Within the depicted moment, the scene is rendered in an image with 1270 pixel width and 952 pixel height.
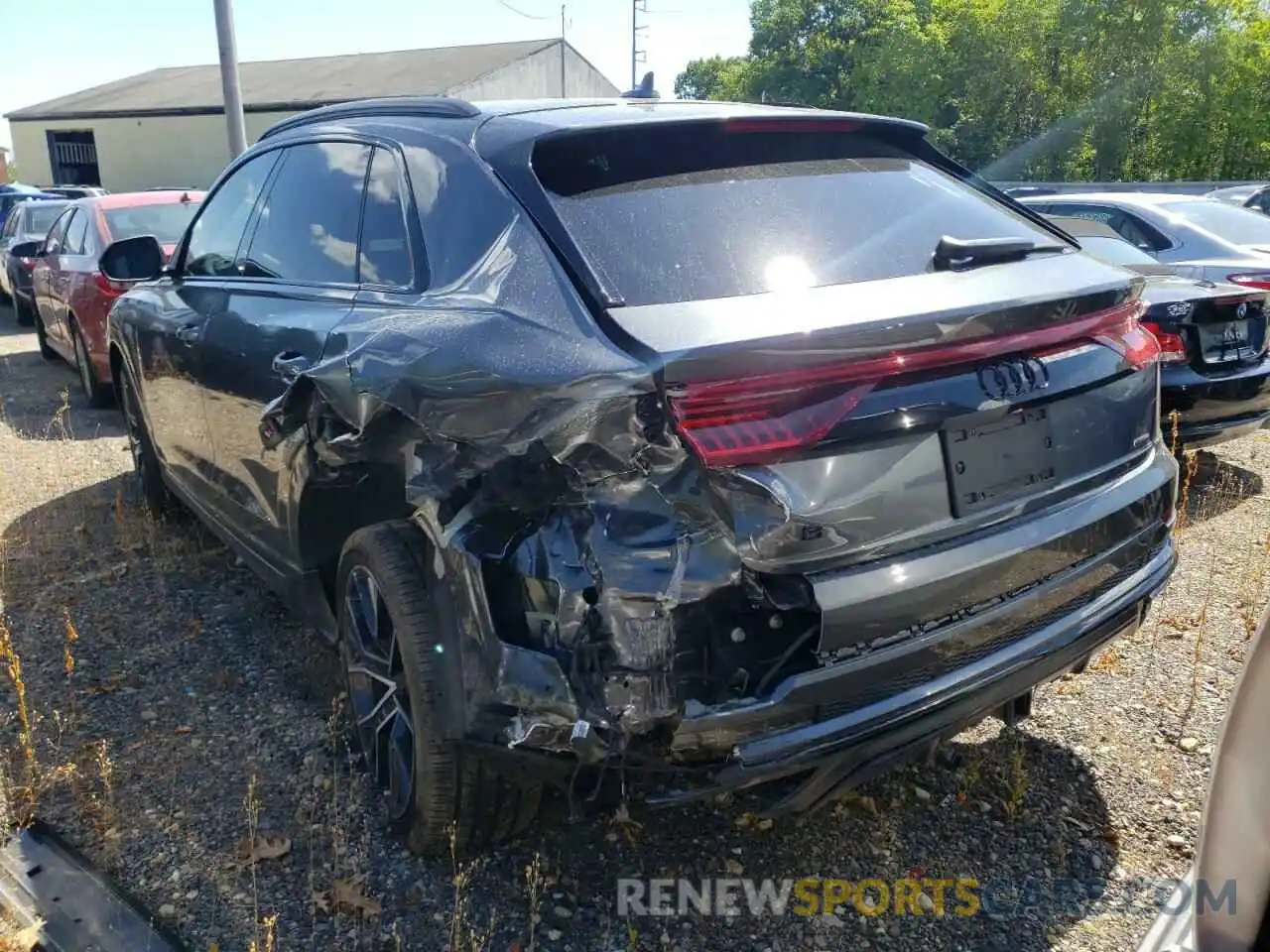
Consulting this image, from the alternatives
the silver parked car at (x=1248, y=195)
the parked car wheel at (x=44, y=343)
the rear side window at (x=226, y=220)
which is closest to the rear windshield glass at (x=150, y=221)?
the parked car wheel at (x=44, y=343)

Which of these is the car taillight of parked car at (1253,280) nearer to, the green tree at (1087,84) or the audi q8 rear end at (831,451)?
the audi q8 rear end at (831,451)

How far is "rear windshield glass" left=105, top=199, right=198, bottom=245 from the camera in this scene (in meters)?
8.12

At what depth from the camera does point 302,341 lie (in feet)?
9.61

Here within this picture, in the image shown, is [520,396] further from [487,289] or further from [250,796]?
[250,796]

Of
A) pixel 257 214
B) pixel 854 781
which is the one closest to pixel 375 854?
pixel 854 781

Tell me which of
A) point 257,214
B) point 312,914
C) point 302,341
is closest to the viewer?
point 312,914

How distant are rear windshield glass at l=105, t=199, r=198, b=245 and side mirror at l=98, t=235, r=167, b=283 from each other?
3.76 m

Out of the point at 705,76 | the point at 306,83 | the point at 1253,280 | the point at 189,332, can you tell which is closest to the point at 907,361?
the point at 189,332

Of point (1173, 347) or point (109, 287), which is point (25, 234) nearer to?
point (109, 287)

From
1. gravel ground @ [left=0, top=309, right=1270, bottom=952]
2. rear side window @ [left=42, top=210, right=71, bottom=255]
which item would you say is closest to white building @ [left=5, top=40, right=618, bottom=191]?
rear side window @ [left=42, top=210, right=71, bottom=255]

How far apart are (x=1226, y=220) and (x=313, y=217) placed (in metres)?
6.64

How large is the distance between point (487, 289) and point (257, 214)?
188 cm

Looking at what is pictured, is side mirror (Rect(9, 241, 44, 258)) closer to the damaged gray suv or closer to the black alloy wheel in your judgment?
→ the damaged gray suv

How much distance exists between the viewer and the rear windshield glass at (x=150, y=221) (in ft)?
26.6
